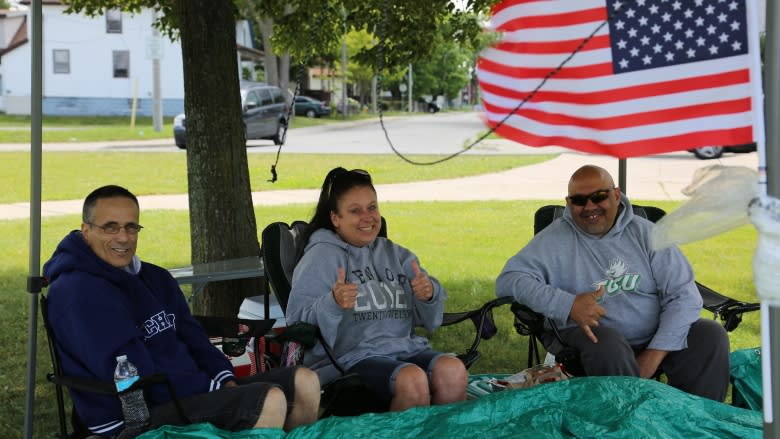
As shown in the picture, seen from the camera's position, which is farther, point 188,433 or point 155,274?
point 155,274

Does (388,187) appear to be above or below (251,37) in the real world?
below

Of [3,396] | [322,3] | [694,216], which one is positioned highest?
[322,3]

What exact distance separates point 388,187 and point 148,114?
26.2 m

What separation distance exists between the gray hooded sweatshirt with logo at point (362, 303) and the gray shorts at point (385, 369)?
52mm

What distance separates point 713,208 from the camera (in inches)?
84.4

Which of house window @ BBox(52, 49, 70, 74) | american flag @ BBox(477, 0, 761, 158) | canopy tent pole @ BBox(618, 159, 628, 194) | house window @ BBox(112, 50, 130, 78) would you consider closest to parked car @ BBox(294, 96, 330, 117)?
house window @ BBox(112, 50, 130, 78)

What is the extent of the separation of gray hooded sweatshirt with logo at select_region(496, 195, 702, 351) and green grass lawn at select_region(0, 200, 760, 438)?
3.76 feet

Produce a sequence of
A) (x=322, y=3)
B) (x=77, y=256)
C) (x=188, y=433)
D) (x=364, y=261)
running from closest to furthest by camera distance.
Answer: (x=188, y=433) → (x=77, y=256) → (x=364, y=261) → (x=322, y=3)

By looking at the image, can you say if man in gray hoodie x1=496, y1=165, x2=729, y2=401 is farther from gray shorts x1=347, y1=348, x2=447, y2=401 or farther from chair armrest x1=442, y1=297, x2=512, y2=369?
gray shorts x1=347, y1=348, x2=447, y2=401

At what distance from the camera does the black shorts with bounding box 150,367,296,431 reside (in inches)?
123

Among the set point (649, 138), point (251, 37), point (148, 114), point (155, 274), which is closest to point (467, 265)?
point (155, 274)

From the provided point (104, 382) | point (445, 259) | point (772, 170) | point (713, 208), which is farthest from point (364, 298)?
point (445, 259)

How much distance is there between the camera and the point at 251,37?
47.3m

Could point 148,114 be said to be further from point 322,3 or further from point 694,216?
point 694,216
